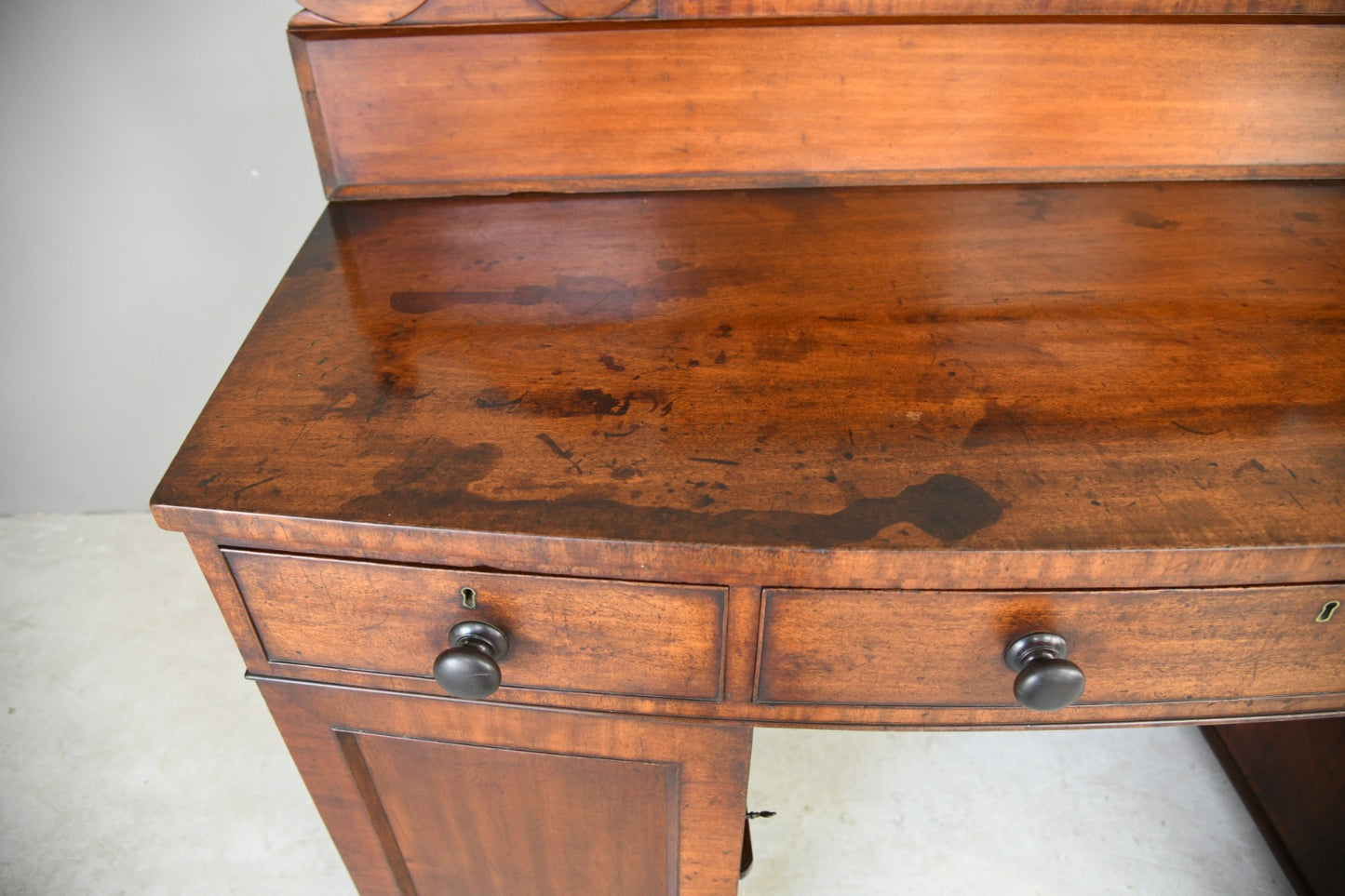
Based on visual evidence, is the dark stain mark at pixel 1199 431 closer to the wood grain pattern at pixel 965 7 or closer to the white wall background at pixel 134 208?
the wood grain pattern at pixel 965 7

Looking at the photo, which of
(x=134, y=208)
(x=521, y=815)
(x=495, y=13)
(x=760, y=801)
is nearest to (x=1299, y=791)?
(x=760, y=801)

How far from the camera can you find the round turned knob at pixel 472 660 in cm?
66

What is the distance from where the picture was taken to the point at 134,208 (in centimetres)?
140

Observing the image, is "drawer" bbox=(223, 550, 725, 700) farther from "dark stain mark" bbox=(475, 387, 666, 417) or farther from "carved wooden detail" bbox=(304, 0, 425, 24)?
"carved wooden detail" bbox=(304, 0, 425, 24)

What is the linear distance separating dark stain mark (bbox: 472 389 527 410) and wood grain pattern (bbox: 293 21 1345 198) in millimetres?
343

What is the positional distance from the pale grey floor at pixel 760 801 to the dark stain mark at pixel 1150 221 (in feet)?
2.87

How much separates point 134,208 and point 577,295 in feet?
3.22

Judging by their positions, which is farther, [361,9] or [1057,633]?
[361,9]

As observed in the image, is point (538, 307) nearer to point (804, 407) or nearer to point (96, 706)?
point (804, 407)

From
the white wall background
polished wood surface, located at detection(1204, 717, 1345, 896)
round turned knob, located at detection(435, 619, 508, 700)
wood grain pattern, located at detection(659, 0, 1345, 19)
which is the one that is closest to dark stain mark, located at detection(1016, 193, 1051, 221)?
wood grain pattern, located at detection(659, 0, 1345, 19)

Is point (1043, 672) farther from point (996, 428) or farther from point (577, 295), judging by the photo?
point (577, 295)

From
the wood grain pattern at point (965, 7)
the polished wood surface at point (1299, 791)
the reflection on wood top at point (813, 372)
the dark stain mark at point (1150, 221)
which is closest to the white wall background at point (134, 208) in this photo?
the reflection on wood top at point (813, 372)

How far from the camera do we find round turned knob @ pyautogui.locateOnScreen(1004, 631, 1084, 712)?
636 mm

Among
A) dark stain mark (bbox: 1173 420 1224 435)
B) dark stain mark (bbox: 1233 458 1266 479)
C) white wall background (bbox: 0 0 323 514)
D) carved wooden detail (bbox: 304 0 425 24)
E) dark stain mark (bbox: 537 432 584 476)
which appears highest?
white wall background (bbox: 0 0 323 514)
